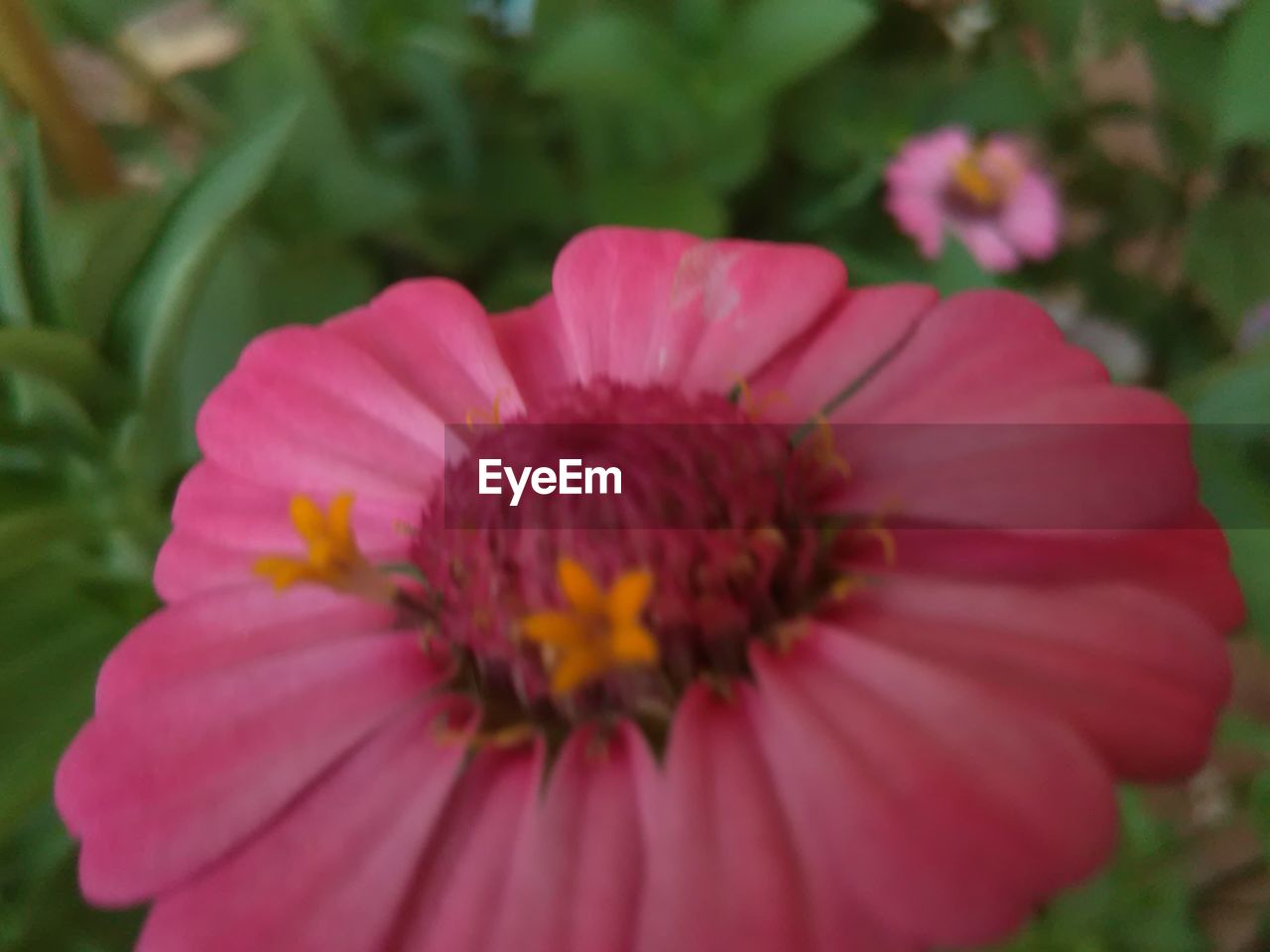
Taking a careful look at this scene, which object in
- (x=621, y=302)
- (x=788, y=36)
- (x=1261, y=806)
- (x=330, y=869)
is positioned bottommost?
(x=1261, y=806)

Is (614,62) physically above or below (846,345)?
above

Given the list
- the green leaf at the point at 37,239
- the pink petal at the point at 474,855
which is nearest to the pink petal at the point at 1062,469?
the pink petal at the point at 474,855

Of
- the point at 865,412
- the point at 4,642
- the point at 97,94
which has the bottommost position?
the point at 4,642

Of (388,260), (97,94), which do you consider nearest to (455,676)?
(388,260)

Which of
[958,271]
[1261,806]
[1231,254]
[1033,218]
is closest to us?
[1261,806]

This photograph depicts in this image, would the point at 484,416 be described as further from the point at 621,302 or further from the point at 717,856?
the point at 717,856

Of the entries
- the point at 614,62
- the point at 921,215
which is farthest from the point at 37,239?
the point at 921,215

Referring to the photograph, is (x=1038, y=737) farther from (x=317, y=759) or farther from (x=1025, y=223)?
(x=1025, y=223)
